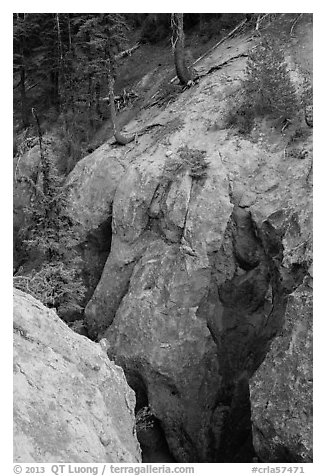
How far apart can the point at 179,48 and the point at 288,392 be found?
1465cm

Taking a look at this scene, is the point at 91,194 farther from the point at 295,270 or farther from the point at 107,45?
the point at 295,270

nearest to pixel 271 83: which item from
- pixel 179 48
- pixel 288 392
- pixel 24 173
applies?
pixel 179 48

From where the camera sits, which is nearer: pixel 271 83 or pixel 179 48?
pixel 271 83

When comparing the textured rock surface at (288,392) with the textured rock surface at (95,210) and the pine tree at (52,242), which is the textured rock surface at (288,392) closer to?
the pine tree at (52,242)

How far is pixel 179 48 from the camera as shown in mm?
19297

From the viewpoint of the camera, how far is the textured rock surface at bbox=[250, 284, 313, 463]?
1095 centimetres

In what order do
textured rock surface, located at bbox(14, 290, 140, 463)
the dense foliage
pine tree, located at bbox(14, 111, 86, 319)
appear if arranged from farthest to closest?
the dense foliage, pine tree, located at bbox(14, 111, 86, 319), textured rock surface, located at bbox(14, 290, 140, 463)

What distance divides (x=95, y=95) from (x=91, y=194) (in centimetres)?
983

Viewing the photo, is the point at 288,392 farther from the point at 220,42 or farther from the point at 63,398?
the point at 220,42

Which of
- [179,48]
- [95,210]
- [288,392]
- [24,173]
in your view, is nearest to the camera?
[288,392]

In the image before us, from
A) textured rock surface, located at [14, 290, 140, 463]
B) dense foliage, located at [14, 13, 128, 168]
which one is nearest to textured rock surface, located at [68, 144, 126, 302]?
dense foliage, located at [14, 13, 128, 168]

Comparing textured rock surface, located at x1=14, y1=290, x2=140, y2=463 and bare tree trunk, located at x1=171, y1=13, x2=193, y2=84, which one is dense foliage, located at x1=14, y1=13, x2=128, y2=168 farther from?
textured rock surface, located at x1=14, y1=290, x2=140, y2=463

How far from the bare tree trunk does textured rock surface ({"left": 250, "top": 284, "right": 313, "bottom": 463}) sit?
11923 mm
